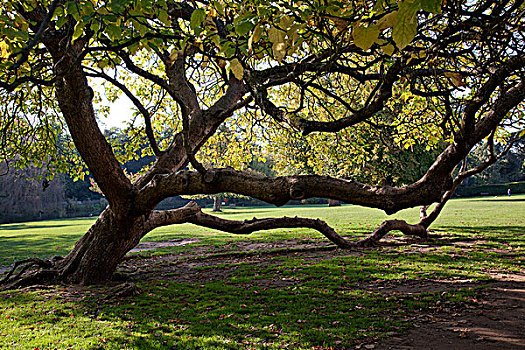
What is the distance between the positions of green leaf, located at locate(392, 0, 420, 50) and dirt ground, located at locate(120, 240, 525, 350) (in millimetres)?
3792

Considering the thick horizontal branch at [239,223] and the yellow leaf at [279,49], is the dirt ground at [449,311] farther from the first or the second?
the yellow leaf at [279,49]

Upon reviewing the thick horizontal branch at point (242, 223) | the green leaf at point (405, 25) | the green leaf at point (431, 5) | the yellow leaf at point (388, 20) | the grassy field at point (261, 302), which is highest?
the yellow leaf at point (388, 20)

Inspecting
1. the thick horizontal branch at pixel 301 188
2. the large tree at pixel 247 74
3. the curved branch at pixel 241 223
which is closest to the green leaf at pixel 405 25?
the large tree at pixel 247 74

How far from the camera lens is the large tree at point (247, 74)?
2.94 m

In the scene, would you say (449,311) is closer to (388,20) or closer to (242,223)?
(388,20)

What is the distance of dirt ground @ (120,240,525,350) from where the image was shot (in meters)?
4.39

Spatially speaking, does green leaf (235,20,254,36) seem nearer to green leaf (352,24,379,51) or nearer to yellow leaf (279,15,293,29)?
yellow leaf (279,15,293,29)

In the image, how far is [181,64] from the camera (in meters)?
8.72

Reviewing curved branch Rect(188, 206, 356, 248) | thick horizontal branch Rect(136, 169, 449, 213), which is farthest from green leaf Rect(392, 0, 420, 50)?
curved branch Rect(188, 206, 356, 248)

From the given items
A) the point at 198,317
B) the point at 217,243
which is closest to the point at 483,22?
the point at 198,317

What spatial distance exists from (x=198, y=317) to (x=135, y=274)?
173 inches

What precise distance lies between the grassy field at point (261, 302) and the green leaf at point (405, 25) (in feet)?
12.5

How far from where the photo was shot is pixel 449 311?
5.52 metres

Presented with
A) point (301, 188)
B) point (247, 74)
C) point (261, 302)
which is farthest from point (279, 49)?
point (261, 302)
